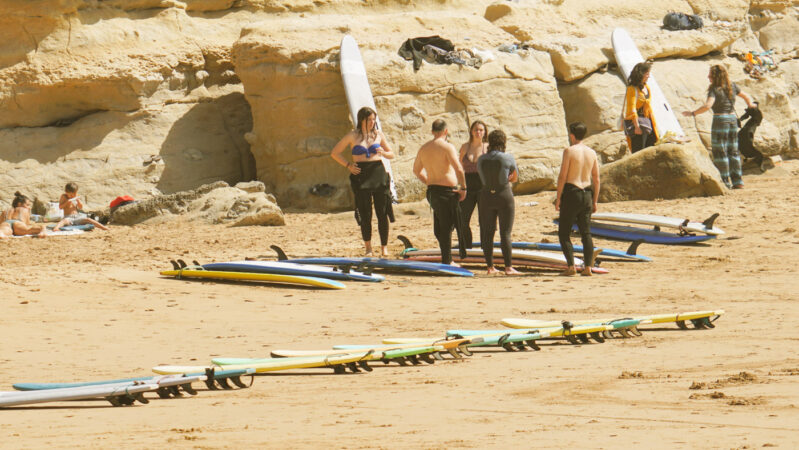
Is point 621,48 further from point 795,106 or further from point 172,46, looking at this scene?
point 172,46

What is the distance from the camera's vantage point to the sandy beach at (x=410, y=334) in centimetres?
493

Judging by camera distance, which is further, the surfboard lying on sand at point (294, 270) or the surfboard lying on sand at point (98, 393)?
the surfboard lying on sand at point (294, 270)

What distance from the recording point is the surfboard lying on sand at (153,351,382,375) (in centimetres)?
641

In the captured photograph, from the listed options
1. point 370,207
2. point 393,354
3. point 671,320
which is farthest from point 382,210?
point 393,354

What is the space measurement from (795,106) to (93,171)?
12902 mm

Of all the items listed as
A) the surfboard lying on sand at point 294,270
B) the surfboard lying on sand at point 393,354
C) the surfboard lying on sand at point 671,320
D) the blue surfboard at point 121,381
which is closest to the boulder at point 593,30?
the surfboard lying on sand at point 294,270

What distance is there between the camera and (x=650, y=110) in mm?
16656

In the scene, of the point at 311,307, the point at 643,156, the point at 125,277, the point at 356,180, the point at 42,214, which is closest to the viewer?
the point at 311,307

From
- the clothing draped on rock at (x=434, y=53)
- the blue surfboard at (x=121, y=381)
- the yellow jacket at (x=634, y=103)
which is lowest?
the blue surfboard at (x=121, y=381)

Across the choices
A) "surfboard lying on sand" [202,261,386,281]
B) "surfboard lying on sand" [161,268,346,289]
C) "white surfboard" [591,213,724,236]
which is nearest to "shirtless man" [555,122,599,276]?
"surfboard lying on sand" [202,261,386,281]

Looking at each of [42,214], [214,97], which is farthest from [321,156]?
[42,214]

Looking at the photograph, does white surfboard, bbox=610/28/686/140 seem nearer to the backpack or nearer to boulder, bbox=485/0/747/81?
boulder, bbox=485/0/747/81

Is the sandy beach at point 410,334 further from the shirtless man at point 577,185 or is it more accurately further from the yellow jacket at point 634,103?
the yellow jacket at point 634,103

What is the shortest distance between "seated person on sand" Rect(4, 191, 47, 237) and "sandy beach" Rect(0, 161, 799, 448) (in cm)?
41
